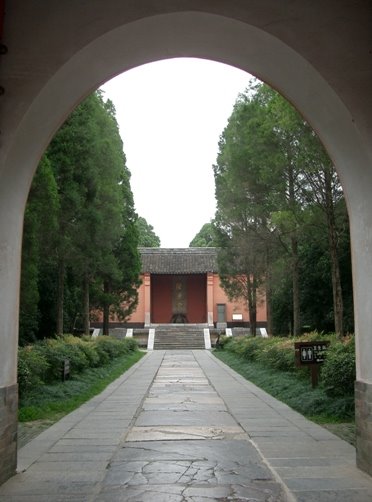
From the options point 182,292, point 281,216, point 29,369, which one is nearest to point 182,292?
point 182,292

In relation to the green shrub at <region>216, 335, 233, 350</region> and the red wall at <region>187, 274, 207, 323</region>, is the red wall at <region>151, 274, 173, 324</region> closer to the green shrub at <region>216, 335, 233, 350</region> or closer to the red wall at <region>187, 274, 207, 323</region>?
the red wall at <region>187, 274, 207, 323</region>

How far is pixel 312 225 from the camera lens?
503 inches

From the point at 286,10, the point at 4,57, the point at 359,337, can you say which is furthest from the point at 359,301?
the point at 4,57

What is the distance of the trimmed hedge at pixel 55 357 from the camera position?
31.8 feet

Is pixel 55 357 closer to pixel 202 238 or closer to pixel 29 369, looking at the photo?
pixel 29 369

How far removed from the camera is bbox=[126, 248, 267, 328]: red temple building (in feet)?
127

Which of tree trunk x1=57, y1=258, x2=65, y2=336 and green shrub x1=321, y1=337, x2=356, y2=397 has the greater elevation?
tree trunk x1=57, y1=258, x2=65, y2=336

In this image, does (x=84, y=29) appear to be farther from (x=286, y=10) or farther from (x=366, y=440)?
(x=366, y=440)

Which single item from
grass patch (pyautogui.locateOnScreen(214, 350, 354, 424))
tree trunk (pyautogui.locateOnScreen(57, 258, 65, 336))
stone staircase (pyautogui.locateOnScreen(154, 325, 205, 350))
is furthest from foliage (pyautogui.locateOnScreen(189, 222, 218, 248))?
grass patch (pyautogui.locateOnScreen(214, 350, 354, 424))

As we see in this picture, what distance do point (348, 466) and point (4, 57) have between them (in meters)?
4.88

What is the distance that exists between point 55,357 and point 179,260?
30121mm

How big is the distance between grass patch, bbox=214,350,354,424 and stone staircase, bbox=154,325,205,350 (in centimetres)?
1602

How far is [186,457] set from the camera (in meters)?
5.45

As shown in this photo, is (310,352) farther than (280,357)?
No
